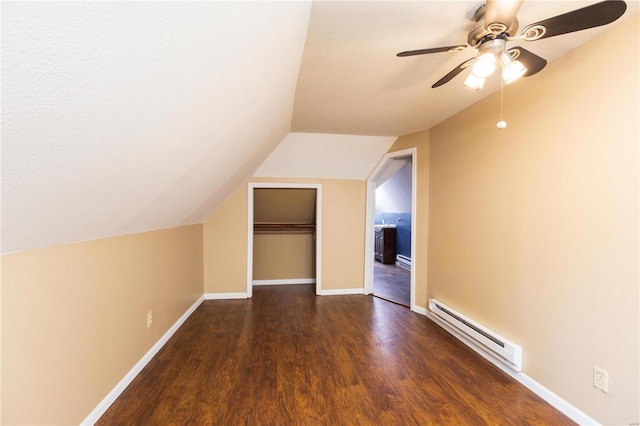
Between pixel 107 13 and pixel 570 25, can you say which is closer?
pixel 107 13

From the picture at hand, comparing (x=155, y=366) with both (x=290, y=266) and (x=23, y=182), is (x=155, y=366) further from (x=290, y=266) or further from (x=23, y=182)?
(x=290, y=266)

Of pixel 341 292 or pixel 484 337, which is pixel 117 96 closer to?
pixel 484 337

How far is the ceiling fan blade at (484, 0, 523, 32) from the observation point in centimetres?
119

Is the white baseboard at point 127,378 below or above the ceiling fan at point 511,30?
below

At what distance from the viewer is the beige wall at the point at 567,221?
1.53 metres

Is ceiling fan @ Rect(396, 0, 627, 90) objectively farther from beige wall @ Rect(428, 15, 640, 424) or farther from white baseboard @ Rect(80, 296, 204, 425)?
white baseboard @ Rect(80, 296, 204, 425)

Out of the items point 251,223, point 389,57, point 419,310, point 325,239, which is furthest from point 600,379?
point 251,223

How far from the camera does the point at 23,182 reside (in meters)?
0.92

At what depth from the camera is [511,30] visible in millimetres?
1342

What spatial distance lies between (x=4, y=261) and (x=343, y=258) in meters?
3.55

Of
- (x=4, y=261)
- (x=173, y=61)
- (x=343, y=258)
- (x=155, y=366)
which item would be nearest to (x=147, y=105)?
(x=173, y=61)

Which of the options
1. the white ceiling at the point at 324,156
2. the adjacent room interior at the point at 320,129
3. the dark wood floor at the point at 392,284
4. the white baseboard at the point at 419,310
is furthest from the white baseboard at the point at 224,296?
the white baseboard at the point at 419,310

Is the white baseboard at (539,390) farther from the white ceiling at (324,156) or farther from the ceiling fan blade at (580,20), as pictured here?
the white ceiling at (324,156)

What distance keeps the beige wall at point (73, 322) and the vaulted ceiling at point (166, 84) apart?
14 cm
